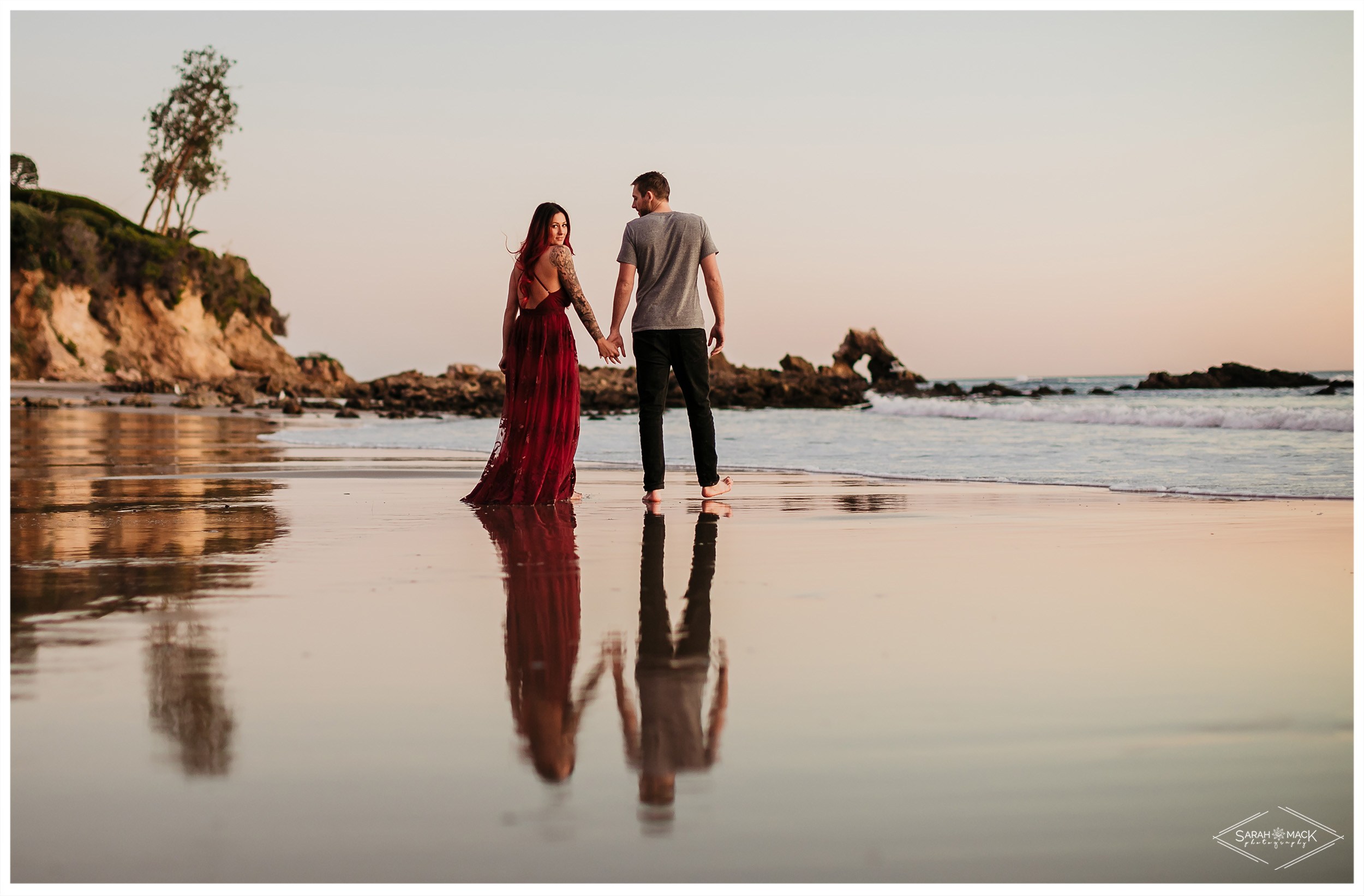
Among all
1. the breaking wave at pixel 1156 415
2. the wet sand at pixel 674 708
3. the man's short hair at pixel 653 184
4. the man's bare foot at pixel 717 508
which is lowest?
the wet sand at pixel 674 708

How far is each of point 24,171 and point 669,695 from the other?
6396 centimetres

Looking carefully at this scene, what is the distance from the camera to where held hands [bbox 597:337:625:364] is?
23.6ft

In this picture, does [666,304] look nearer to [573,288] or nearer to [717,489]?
[573,288]

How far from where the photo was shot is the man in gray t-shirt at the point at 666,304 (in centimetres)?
729

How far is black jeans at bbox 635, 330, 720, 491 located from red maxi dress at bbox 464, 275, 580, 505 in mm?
441

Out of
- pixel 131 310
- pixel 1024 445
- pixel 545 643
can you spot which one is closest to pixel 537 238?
pixel 545 643

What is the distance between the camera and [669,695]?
259 cm

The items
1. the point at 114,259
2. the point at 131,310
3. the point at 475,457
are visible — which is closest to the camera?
the point at 475,457

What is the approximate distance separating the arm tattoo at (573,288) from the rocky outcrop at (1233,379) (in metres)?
48.9

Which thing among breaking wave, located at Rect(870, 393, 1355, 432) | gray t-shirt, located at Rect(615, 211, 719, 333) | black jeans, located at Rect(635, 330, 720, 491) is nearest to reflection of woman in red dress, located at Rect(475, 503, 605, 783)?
black jeans, located at Rect(635, 330, 720, 491)

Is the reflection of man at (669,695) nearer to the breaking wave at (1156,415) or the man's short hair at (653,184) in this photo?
the man's short hair at (653,184)

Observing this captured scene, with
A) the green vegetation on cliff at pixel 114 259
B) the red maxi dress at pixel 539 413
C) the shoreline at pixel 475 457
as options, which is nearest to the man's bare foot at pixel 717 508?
the red maxi dress at pixel 539 413

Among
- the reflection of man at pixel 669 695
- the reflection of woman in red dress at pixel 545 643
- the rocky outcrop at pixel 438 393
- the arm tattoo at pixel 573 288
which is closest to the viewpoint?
the reflection of man at pixel 669 695

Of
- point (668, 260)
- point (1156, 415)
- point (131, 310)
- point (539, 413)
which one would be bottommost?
point (1156, 415)
